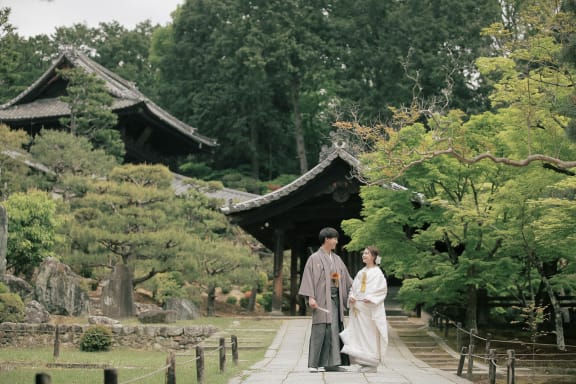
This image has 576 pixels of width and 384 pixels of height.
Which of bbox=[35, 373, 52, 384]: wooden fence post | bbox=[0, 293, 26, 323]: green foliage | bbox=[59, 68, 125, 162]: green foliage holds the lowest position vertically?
bbox=[35, 373, 52, 384]: wooden fence post

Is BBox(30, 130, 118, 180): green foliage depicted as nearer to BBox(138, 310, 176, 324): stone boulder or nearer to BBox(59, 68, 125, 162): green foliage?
BBox(59, 68, 125, 162): green foliage

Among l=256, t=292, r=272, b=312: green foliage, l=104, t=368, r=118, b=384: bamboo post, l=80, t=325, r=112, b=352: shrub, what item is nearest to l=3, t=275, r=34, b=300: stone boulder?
l=80, t=325, r=112, b=352: shrub

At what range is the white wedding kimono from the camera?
11180mm

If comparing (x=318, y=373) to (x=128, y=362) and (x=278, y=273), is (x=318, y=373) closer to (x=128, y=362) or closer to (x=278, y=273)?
(x=128, y=362)

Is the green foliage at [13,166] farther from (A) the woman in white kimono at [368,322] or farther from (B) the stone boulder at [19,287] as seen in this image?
(A) the woman in white kimono at [368,322]

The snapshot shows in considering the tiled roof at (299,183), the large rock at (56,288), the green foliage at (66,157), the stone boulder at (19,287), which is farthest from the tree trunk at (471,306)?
the green foliage at (66,157)

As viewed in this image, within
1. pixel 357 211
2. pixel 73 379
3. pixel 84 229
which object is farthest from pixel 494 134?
pixel 84 229

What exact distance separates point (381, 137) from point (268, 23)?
33.1 m

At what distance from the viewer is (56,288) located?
2125 centimetres

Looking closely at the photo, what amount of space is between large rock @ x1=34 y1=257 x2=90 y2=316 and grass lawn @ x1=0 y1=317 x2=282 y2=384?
2.90m

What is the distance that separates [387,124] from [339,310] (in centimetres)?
3040

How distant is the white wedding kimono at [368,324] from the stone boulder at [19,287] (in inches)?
486

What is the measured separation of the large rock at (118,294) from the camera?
70.9 feet

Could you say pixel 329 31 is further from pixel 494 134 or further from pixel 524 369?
pixel 524 369
